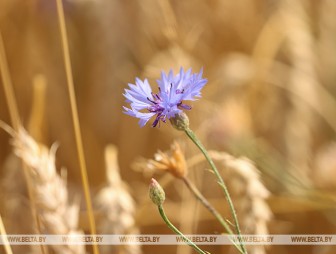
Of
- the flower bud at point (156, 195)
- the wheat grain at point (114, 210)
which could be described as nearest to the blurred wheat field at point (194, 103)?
the wheat grain at point (114, 210)

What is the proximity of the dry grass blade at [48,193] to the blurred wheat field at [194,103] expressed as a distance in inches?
4.6

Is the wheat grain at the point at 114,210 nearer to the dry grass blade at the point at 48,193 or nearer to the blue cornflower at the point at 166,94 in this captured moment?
the dry grass blade at the point at 48,193

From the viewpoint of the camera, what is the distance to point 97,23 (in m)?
1.07

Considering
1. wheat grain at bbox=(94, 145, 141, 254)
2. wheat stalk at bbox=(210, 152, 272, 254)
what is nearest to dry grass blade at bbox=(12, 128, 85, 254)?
wheat grain at bbox=(94, 145, 141, 254)

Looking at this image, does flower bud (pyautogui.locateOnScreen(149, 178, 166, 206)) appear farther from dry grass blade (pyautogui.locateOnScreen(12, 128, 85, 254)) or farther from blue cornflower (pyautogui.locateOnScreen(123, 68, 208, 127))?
dry grass blade (pyautogui.locateOnScreen(12, 128, 85, 254))

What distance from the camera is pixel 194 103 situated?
2.89 ft

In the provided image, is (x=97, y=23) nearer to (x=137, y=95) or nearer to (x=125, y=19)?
(x=125, y=19)

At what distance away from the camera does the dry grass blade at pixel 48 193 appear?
0.57 metres

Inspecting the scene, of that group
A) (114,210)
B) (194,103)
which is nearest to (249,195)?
(114,210)

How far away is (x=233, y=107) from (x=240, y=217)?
31 centimetres

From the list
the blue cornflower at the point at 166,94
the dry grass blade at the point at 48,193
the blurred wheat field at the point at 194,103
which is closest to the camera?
the blue cornflower at the point at 166,94

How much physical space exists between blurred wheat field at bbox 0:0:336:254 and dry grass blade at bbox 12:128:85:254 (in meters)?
0.12

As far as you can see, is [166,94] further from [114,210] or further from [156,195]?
[114,210]

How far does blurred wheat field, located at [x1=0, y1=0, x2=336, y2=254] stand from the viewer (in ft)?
2.62
